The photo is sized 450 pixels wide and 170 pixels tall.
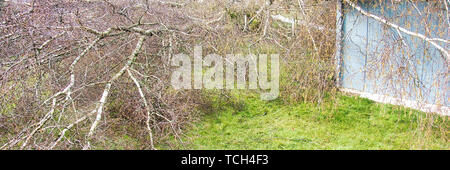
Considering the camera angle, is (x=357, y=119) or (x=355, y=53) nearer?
(x=357, y=119)

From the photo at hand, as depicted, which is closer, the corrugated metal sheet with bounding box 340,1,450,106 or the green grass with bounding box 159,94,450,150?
the green grass with bounding box 159,94,450,150

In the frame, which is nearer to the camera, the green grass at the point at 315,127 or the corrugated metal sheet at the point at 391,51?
the green grass at the point at 315,127

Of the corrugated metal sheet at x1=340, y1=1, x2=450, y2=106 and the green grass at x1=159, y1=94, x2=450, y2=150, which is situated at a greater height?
the corrugated metal sheet at x1=340, y1=1, x2=450, y2=106

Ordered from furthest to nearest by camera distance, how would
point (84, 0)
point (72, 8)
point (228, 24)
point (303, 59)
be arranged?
point (228, 24)
point (303, 59)
point (84, 0)
point (72, 8)

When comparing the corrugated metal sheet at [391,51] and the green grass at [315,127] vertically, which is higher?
the corrugated metal sheet at [391,51]

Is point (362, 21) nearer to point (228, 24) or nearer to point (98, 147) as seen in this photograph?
point (228, 24)

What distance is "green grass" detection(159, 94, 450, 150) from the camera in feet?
14.6

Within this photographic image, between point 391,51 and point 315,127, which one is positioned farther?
point 315,127

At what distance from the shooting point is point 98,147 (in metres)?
3.86

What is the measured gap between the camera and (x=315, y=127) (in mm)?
5129

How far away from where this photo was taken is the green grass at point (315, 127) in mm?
4453

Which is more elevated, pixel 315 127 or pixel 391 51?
pixel 391 51

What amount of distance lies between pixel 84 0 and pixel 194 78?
192 centimetres
